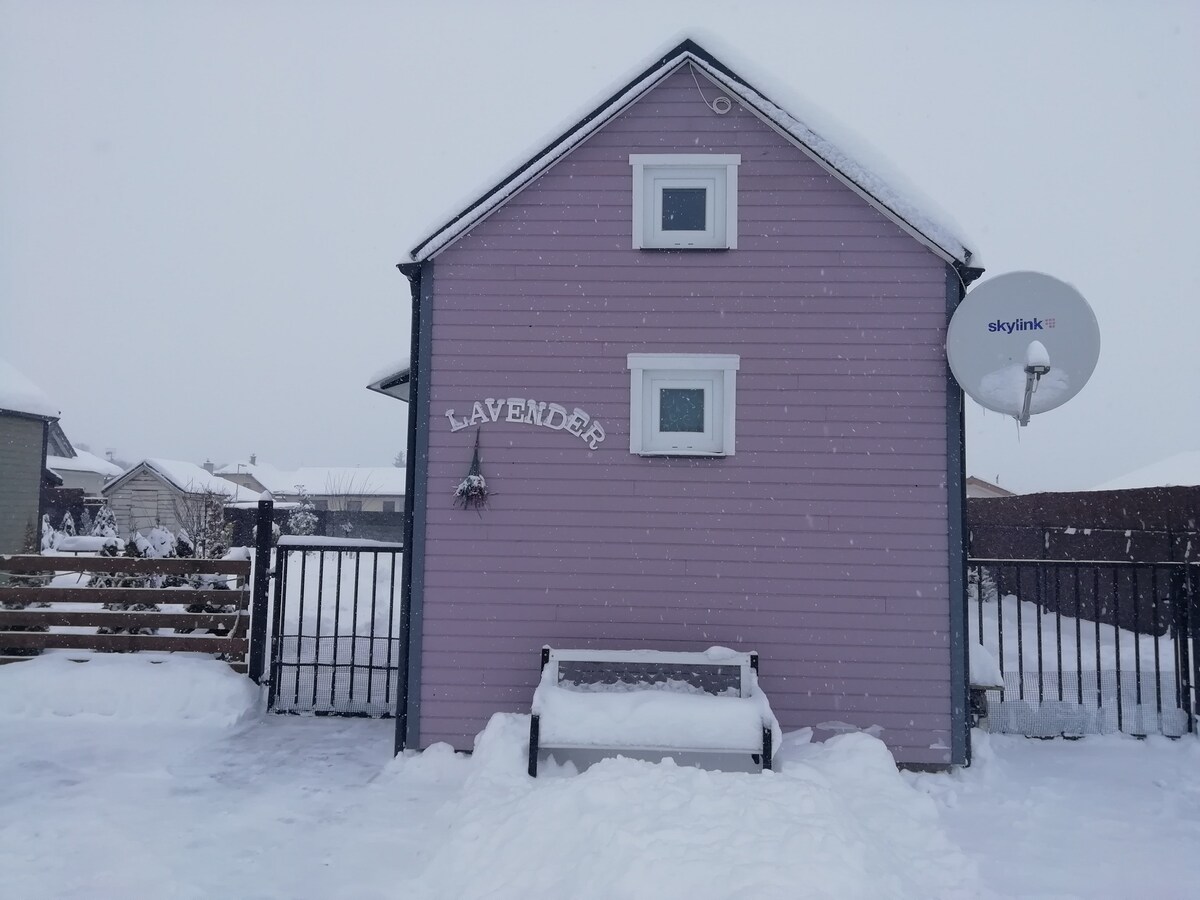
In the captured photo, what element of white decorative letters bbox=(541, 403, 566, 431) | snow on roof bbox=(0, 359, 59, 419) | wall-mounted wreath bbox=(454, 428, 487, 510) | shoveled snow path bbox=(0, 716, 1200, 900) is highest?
snow on roof bbox=(0, 359, 59, 419)

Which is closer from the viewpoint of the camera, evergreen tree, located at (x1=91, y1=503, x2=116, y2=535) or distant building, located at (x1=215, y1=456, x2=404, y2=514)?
evergreen tree, located at (x1=91, y1=503, x2=116, y2=535)

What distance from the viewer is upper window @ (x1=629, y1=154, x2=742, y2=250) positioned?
6.37 meters

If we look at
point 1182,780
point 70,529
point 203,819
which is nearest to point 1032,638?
point 1182,780

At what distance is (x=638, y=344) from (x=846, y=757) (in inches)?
147

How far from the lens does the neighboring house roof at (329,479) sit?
5146 centimetres

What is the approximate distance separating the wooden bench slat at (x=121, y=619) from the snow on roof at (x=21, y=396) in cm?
1156

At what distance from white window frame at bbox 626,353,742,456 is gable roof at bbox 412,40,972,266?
179 centimetres

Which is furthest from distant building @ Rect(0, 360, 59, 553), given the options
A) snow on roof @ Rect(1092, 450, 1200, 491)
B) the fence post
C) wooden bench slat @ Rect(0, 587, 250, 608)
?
snow on roof @ Rect(1092, 450, 1200, 491)

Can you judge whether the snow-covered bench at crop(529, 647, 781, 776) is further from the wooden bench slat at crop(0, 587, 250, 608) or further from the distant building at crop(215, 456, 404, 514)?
the distant building at crop(215, 456, 404, 514)

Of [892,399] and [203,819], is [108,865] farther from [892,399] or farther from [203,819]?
[892,399]

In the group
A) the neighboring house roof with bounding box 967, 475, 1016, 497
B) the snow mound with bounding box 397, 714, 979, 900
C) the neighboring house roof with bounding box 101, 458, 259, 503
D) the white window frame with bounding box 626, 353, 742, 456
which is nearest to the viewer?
the snow mound with bounding box 397, 714, 979, 900

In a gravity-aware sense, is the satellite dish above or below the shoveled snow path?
above

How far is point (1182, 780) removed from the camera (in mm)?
5773

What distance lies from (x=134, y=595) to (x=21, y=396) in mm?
12941
